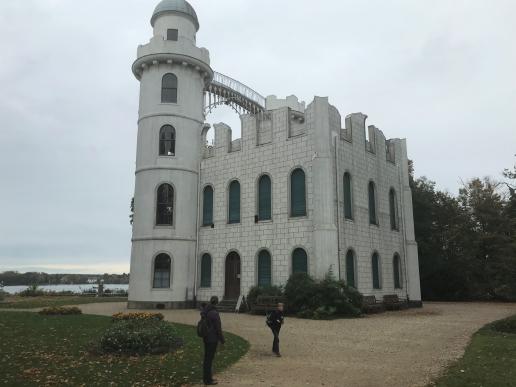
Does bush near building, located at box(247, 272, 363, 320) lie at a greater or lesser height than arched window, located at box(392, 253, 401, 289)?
lesser

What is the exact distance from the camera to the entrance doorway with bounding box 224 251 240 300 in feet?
85.3

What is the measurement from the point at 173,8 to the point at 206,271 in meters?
18.1

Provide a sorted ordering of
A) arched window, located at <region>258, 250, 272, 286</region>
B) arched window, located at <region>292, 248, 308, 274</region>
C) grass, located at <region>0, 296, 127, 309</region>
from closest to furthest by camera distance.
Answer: arched window, located at <region>292, 248, 308, 274</region> → arched window, located at <region>258, 250, 272, 286</region> → grass, located at <region>0, 296, 127, 309</region>

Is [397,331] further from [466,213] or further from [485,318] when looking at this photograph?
[466,213]

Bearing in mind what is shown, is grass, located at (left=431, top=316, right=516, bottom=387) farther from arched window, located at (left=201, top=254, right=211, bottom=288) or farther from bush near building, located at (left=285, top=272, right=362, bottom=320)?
arched window, located at (left=201, top=254, right=211, bottom=288)

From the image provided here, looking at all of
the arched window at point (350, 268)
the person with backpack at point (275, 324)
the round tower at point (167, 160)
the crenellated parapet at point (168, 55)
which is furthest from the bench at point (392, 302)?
the crenellated parapet at point (168, 55)

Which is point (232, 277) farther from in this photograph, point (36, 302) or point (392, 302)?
point (36, 302)

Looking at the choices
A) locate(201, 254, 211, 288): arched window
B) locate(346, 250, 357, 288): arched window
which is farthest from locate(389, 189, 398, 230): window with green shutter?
locate(201, 254, 211, 288): arched window

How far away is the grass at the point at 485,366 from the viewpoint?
8.44 m

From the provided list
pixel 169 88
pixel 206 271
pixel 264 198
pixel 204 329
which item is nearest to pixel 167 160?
pixel 169 88

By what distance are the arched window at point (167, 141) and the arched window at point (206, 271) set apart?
7053mm

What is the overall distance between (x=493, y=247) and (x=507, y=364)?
2675 cm

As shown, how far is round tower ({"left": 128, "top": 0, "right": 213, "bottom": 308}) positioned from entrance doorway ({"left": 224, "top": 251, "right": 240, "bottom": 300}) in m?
2.63

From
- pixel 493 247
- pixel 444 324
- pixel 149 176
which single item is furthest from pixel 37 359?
pixel 493 247
